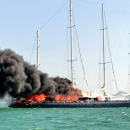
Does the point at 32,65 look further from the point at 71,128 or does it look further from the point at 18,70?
the point at 71,128

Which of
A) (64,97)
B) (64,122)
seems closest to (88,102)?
(64,97)

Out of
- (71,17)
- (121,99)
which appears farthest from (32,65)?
(121,99)

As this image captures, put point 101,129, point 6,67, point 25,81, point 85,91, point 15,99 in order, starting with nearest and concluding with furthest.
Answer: point 101,129
point 6,67
point 25,81
point 15,99
point 85,91

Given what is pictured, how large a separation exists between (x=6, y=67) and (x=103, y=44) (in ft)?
104

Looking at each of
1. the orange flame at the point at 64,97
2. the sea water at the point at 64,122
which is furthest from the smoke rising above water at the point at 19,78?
the sea water at the point at 64,122

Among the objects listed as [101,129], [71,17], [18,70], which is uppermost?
[71,17]

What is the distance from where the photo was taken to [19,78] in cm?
8938

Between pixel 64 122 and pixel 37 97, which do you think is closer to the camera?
pixel 64 122

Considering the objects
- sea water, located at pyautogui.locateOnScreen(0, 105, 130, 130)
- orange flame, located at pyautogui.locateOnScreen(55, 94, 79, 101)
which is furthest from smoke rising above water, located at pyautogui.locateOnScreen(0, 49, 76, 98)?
sea water, located at pyautogui.locateOnScreen(0, 105, 130, 130)

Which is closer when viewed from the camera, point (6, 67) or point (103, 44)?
point (6, 67)

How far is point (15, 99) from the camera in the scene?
10300 cm

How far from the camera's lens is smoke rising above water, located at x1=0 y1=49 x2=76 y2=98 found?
88.2 metres

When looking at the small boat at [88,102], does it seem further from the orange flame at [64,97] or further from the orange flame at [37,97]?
the orange flame at [64,97]

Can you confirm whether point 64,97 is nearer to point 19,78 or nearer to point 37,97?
point 37,97
